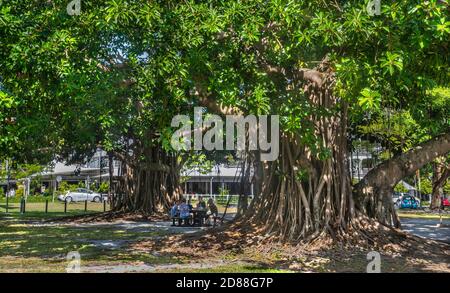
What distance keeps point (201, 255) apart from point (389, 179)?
454cm

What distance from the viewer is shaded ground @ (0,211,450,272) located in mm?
8500

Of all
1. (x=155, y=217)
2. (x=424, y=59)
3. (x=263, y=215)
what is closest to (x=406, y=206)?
(x=155, y=217)

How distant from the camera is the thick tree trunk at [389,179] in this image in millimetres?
11297

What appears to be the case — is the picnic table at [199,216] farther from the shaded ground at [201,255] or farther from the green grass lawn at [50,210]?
the green grass lawn at [50,210]

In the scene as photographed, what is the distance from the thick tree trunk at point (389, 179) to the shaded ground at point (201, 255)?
99 centimetres

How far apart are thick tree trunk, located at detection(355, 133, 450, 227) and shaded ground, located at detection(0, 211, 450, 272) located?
0.99 meters

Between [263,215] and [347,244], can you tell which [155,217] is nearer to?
[263,215]

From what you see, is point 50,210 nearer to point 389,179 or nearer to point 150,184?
point 150,184

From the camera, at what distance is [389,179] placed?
11.4 m

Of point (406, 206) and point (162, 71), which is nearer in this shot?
point (162, 71)

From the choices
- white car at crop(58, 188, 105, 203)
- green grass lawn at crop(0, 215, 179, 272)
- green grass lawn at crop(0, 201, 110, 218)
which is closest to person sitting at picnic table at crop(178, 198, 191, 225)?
green grass lawn at crop(0, 215, 179, 272)

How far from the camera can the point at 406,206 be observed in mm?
35938

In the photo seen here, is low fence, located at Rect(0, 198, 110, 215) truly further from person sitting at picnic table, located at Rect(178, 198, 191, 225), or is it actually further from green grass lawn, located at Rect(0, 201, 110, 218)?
person sitting at picnic table, located at Rect(178, 198, 191, 225)

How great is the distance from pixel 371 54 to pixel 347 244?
413 cm
